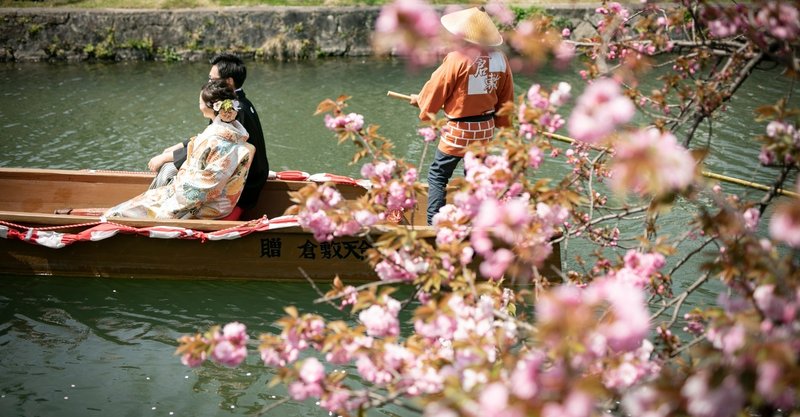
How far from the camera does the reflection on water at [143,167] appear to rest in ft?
16.0

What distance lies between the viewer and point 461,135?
19.3 ft

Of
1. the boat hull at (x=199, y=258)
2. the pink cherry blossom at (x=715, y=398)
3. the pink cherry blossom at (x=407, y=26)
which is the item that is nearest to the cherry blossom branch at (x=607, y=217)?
the pink cherry blossom at (x=407, y=26)

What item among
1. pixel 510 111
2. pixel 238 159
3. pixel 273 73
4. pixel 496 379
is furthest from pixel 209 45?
pixel 496 379

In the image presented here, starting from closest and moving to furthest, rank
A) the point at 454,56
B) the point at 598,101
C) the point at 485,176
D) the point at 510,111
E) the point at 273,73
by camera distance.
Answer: the point at 598,101
the point at 485,176
the point at 510,111
the point at 454,56
the point at 273,73

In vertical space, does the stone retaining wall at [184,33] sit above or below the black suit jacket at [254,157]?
below

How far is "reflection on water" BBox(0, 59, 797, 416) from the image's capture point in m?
4.89

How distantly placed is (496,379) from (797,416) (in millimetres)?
838

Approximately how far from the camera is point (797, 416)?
7.48 feet

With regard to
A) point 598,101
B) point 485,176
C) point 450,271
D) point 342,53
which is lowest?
point 342,53

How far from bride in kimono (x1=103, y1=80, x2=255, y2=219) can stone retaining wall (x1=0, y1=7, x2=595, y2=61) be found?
709 centimetres

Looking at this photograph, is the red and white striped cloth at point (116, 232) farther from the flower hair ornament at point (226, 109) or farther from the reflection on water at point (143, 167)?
the flower hair ornament at point (226, 109)

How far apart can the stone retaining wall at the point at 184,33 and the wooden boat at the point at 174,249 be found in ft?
24.0

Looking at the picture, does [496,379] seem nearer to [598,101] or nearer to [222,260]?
[598,101]

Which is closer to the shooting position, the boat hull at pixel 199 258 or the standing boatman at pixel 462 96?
the standing boatman at pixel 462 96
